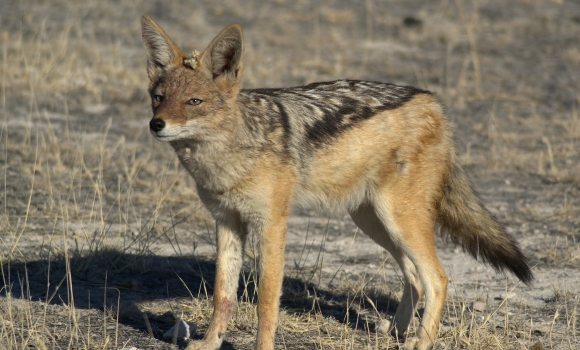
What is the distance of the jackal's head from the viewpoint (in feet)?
13.9

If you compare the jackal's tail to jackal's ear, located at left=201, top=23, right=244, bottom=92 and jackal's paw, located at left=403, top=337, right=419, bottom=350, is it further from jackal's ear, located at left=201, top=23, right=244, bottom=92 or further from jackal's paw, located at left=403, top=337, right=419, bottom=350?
jackal's ear, located at left=201, top=23, right=244, bottom=92

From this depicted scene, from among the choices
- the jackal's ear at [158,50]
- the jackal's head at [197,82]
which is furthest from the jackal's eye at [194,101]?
the jackal's ear at [158,50]

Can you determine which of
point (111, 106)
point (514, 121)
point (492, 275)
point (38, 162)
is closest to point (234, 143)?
point (492, 275)

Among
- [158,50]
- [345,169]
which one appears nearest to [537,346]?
[345,169]

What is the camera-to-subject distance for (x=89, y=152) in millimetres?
8602

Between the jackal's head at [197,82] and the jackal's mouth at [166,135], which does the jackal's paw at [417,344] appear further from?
the jackal's mouth at [166,135]

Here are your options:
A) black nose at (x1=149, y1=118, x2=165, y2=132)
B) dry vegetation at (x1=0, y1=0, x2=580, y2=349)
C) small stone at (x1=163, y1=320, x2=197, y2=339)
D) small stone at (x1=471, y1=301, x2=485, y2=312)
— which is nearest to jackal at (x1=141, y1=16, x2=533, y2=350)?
black nose at (x1=149, y1=118, x2=165, y2=132)

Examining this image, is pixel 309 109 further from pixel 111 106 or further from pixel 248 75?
→ pixel 248 75

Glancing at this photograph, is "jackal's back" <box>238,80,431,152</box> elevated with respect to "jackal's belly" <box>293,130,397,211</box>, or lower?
elevated

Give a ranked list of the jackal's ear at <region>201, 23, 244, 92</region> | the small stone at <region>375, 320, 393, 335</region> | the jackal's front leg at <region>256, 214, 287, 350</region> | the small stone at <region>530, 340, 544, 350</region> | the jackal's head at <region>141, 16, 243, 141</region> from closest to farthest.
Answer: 1. the jackal's head at <region>141, 16, 243, 141</region>
2. the jackal's ear at <region>201, 23, 244, 92</region>
3. the jackal's front leg at <region>256, 214, 287, 350</region>
4. the small stone at <region>530, 340, 544, 350</region>
5. the small stone at <region>375, 320, 393, 335</region>

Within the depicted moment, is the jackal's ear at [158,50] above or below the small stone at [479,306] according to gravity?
above

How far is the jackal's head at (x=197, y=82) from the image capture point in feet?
13.9

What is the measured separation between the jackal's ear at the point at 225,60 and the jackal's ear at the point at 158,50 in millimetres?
201

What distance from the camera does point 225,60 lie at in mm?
4453
